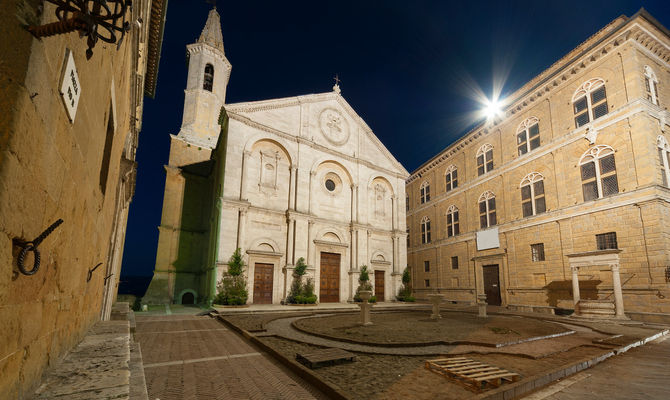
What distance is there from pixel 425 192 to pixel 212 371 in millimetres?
32102

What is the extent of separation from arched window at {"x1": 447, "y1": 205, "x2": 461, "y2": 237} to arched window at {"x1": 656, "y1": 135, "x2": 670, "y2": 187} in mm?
14843

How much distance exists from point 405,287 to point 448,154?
14.3m

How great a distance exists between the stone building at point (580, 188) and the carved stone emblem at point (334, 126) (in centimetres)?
1177

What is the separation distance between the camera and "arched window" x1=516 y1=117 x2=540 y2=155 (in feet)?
73.0

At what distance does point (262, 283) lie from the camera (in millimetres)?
19562

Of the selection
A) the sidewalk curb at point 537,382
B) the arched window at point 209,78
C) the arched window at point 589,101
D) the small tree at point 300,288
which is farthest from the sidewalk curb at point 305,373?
the arched window at point 209,78

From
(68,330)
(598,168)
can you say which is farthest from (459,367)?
(598,168)

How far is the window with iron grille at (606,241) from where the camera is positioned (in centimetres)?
1656

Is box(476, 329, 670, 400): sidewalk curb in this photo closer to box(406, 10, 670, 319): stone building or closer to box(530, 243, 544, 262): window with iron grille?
box(406, 10, 670, 319): stone building

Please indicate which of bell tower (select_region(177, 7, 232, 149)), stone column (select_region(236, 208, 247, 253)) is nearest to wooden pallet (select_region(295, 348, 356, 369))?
stone column (select_region(236, 208, 247, 253))

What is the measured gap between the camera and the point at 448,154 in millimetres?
31156

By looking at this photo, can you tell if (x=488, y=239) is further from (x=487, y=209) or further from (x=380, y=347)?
(x=380, y=347)

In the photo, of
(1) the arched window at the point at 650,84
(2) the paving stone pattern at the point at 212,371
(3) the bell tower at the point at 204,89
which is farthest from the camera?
(3) the bell tower at the point at 204,89

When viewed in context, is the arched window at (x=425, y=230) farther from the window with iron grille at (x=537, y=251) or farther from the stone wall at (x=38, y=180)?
the stone wall at (x=38, y=180)
